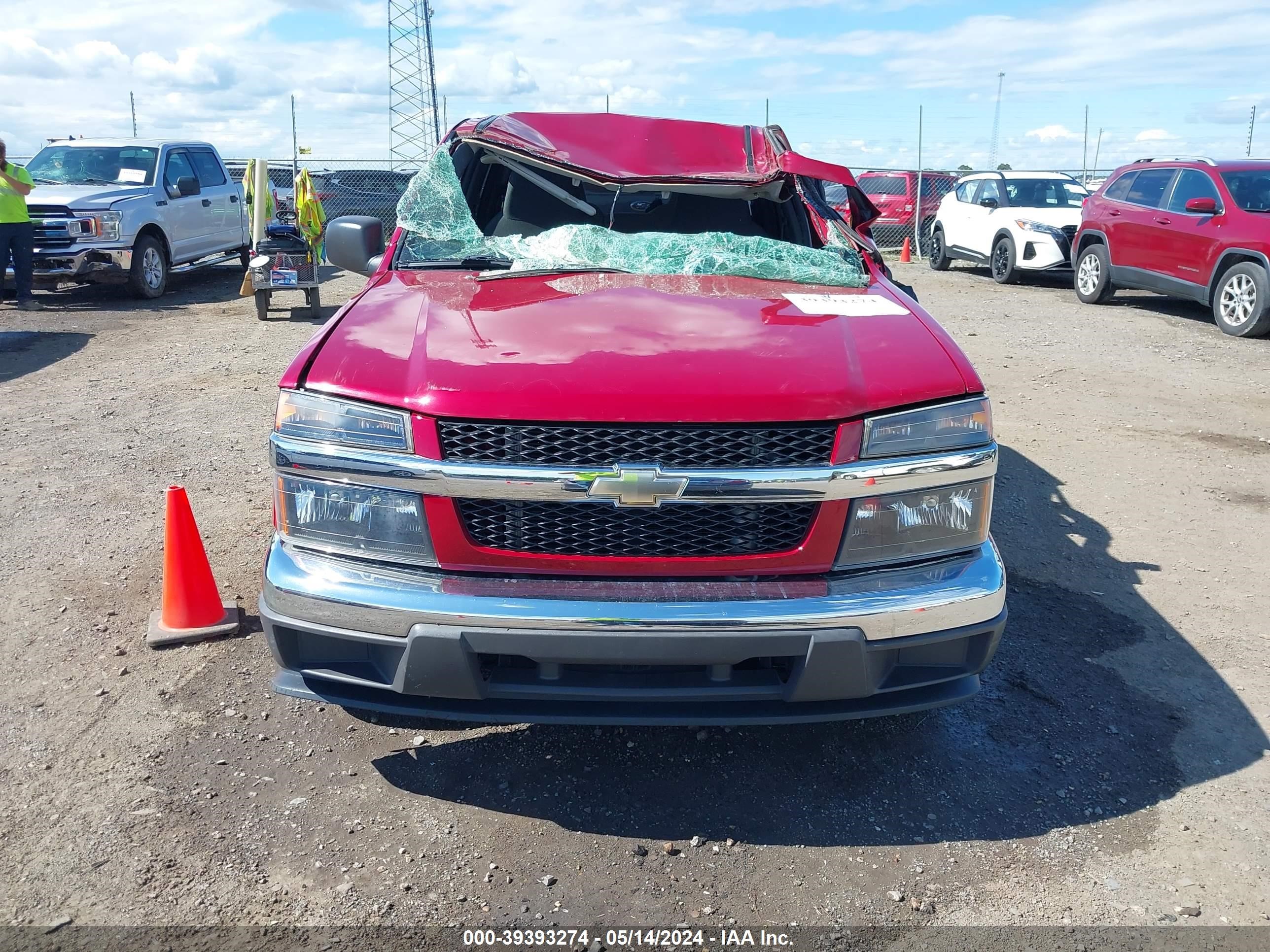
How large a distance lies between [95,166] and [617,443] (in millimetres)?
12924

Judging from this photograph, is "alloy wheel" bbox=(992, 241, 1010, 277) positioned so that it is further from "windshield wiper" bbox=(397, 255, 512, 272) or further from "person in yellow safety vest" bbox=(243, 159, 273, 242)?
"windshield wiper" bbox=(397, 255, 512, 272)

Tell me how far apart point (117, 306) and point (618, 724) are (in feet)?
39.3

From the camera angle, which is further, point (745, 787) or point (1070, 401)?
point (1070, 401)

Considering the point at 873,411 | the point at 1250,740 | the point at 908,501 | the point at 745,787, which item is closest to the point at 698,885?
the point at 745,787

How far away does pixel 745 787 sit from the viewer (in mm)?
2969

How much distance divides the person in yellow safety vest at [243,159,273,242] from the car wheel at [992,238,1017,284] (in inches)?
419

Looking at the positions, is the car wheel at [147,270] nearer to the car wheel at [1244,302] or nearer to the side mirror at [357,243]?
the side mirror at [357,243]

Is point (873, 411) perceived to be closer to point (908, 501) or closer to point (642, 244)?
point (908, 501)

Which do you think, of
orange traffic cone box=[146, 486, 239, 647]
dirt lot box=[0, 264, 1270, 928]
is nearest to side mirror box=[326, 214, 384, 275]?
orange traffic cone box=[146, 486, 239, 647]

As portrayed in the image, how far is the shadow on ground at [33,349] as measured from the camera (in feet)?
28.3

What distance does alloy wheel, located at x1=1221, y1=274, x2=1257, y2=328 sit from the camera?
33.1 ft

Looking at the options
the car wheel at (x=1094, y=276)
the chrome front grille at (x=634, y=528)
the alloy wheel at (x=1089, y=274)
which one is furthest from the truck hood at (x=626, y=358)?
the alloy wheel at (x=1089, y=274)

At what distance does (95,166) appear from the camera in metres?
12.6

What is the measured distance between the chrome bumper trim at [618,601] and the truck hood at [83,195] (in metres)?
11.0
